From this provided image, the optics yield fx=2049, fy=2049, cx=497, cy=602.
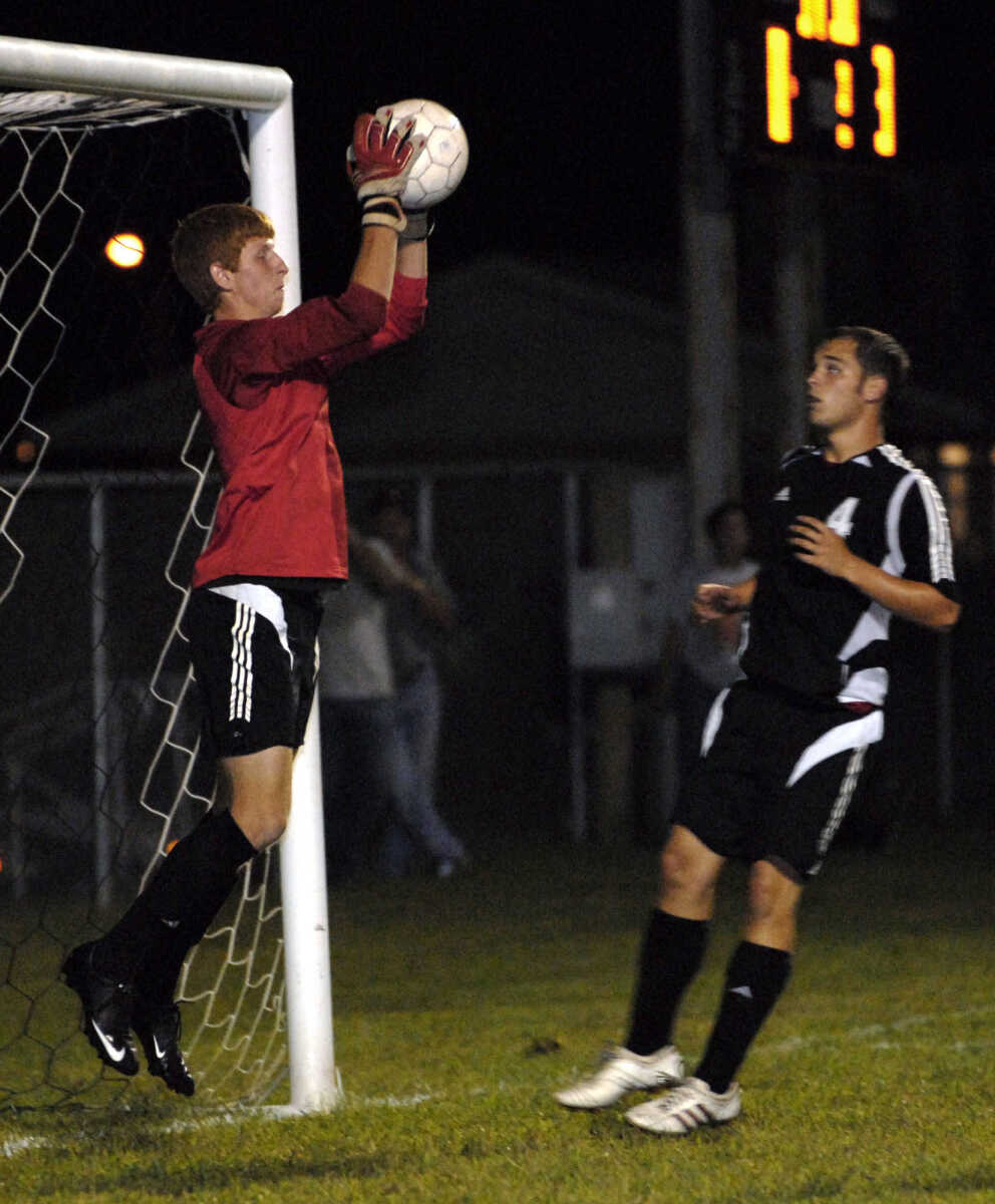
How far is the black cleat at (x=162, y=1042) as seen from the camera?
15.0ft

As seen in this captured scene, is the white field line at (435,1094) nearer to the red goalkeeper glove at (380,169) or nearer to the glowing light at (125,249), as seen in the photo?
the red goalkeeper glove at (380,169)

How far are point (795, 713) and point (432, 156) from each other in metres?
1.60

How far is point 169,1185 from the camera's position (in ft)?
15.2

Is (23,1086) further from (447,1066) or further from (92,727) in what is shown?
(92,727)

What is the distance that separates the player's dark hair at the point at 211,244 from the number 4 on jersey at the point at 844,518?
154 centimetres

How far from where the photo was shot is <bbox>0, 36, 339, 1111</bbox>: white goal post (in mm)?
5352

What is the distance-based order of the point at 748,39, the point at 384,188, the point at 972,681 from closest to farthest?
the point at 384,188
the point at 748,39
the point at 972,681

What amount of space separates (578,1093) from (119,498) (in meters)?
7.90

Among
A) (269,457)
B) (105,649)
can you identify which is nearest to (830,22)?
(105,649)

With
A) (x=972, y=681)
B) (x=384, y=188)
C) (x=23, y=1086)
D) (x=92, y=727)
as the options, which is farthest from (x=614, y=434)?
(x=384, y=188)

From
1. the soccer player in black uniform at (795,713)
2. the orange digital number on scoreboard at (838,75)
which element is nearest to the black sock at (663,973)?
the soccer player in black uniform at (795,713)

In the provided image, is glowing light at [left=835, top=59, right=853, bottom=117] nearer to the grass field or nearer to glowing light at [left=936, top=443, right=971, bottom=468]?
the grass field

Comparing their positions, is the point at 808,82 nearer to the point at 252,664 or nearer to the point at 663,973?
the point at 663,973

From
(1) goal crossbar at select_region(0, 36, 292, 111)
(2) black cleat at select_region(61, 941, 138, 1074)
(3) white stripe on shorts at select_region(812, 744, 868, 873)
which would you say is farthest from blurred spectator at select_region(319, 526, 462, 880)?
(2) black cleat at select_region(61, 941, 138, 1074)
